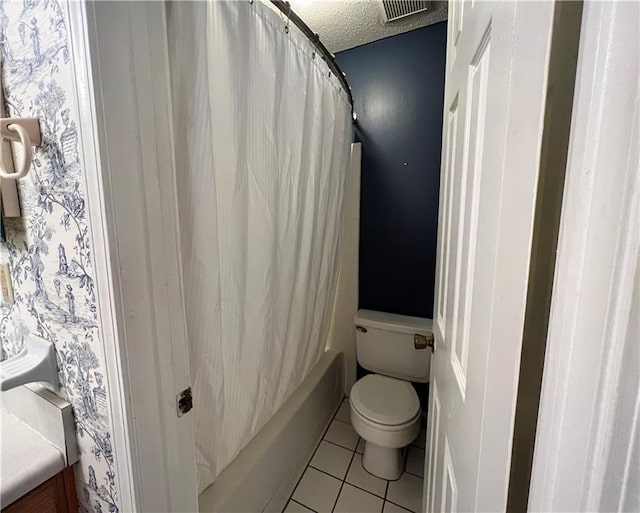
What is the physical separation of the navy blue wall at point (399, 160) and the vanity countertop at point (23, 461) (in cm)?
164

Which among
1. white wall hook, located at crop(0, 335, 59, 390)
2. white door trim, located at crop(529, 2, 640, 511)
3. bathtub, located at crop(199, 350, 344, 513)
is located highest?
white door trim, located at crop(529, 2, 640, 511)

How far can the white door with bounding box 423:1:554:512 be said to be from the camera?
0.31 meters

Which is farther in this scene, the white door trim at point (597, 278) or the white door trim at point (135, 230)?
the white door trim at point (135, 230)

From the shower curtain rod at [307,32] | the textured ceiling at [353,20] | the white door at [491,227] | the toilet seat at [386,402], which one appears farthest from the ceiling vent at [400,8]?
the toilet seat at [386,402]

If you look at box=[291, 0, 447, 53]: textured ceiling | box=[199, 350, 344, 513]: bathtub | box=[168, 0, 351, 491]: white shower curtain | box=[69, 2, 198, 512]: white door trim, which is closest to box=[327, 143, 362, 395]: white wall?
box=[199, 350, 344, 513]: bathtub

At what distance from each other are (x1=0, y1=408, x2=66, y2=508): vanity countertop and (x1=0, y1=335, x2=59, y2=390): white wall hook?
0.14 m

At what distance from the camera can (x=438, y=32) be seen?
1.54 metres

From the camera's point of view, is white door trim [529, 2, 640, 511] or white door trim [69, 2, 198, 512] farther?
white door trim [69, 2, 198, 512]

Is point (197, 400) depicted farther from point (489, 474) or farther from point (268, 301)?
point (489, 474)

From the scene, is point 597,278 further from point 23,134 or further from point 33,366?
point 33,366

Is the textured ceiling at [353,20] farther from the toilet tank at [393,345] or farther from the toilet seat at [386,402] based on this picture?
the toilet seat at [386,402]

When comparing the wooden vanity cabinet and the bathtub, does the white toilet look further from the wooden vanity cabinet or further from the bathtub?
the wooden vanity cabinet

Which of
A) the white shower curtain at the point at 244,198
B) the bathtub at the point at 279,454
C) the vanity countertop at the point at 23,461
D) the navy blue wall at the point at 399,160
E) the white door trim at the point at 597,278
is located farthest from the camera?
the navy blue wall at the point at 399,160

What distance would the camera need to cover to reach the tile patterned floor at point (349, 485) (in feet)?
4.33
